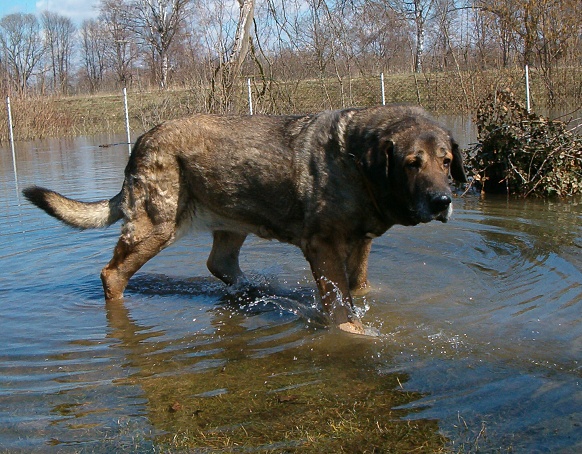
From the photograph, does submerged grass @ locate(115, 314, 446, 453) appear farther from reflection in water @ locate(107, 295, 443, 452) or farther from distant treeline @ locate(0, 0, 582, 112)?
distant treeline @ locate(0, 0, 582, 112)

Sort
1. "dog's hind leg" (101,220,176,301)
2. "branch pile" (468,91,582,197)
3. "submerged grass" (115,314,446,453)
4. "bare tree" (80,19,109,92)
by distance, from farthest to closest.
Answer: "bare tree" (80,19,109,92) → "branch pile" (468,91,582,197) → "dog's hind leg" (101,220,176,301) → "submerged grass" (115,314,446,453)

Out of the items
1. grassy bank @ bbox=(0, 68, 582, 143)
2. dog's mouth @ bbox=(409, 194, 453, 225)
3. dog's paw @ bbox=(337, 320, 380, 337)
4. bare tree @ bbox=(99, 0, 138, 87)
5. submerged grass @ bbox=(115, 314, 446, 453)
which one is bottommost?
submerged grass @ bbox=(115, 314, 446, 453)

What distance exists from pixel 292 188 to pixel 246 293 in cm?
132

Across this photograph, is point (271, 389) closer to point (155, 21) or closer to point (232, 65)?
point (232, 65)

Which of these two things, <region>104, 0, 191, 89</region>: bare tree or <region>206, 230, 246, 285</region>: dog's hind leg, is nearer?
<region>206, 230, 246, 285</region>: dog's hind leg

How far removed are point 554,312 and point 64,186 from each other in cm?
911

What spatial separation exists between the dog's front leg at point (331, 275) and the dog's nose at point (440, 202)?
2.83ft

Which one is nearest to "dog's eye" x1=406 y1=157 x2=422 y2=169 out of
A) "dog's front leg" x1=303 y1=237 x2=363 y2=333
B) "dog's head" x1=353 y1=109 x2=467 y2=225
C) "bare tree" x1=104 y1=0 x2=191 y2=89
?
"dog's head" x1=353 y1=109 x2=467 y2=225

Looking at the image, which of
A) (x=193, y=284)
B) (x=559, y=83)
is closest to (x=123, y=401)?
(x=193, y=284)

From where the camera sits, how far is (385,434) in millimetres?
2965

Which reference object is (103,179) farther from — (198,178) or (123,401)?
(123,401)

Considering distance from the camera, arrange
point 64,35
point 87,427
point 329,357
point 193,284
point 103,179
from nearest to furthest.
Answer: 1. point 87,427
2. point 329,357
3. point 193,284
4. point 103,179
5. point 64,35

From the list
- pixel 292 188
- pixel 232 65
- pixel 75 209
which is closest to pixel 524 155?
pixel 292 188

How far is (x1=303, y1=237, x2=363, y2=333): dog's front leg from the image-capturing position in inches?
190
